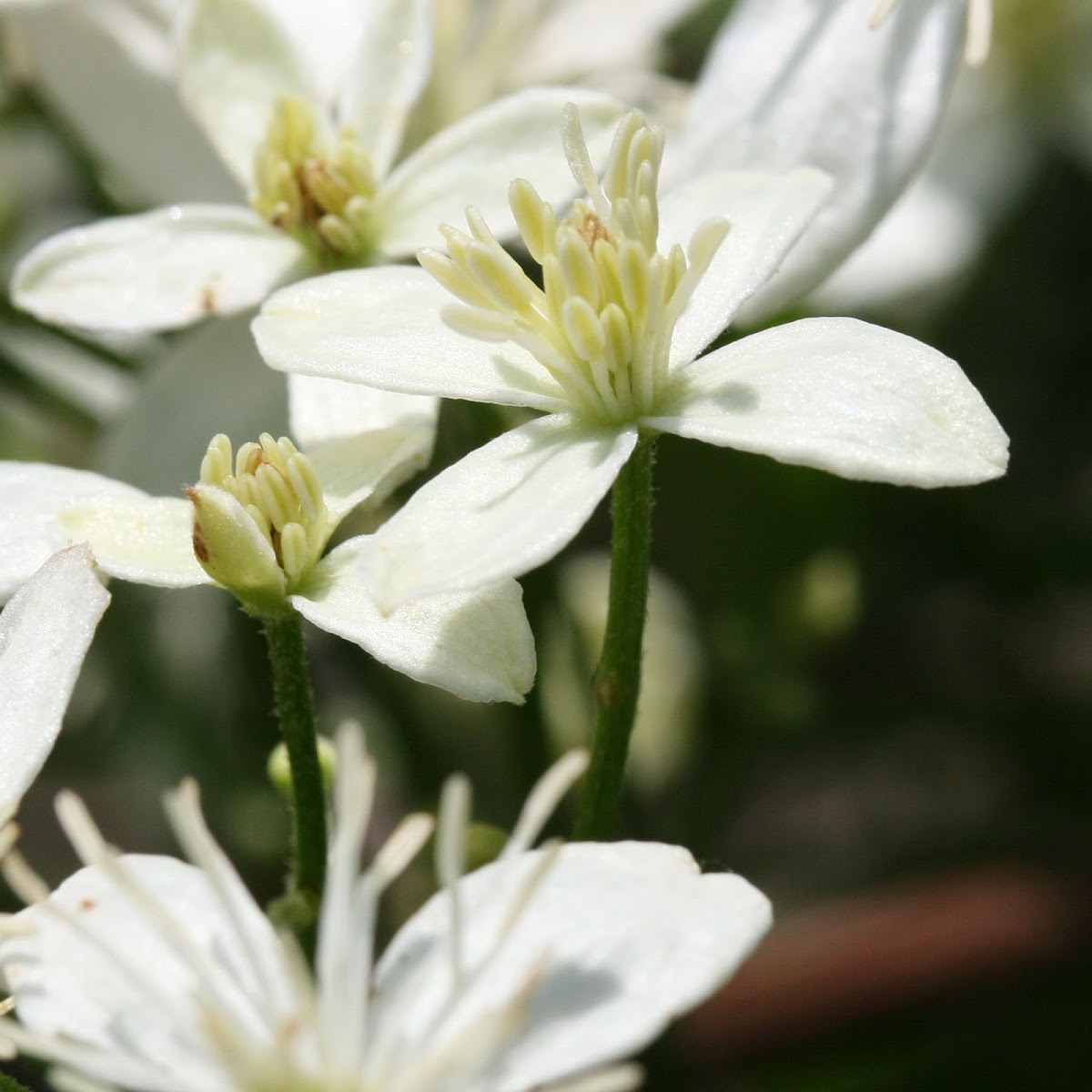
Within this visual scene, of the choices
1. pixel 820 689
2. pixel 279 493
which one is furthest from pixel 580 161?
pixel 820 689

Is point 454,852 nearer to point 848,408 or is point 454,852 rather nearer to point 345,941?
point 345,941

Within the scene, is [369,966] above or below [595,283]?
below

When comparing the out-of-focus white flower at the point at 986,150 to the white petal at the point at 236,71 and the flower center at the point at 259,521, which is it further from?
the flower center at the point at 259,521

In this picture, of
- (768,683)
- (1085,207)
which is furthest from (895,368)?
(1085,207)

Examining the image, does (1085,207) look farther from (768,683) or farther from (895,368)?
(895,368)

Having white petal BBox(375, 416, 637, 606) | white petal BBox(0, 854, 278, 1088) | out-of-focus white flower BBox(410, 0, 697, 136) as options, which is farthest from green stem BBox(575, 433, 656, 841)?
out-of-focus white flower BBox(410, 0, 697, 136)

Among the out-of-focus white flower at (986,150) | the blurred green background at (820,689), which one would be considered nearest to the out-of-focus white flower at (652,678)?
the blurred green background at (820,689)
